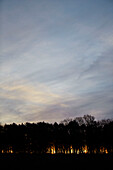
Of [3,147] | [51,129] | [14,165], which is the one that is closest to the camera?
[14,165]

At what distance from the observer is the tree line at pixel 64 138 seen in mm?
84938

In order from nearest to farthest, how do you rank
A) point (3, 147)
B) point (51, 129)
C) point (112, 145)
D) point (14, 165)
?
point (14, 165) < point (112, 145) < point (3, 147) < point (51, 129)

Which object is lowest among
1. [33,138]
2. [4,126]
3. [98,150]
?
[98,150]

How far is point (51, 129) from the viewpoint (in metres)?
102

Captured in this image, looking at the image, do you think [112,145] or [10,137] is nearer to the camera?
[112,145]

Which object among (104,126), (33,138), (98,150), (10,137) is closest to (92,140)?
(98,150)

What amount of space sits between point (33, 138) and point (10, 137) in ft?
37.0

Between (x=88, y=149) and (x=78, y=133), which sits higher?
(x=78, y=133)

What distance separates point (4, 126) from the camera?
341ft

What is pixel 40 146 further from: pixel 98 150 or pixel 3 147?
pixel 98 150

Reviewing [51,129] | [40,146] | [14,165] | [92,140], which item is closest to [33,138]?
[40,146]

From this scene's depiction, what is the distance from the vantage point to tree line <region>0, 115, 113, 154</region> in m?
84.9

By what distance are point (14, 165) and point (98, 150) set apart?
63034 millimetres

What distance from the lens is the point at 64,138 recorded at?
298 feet
